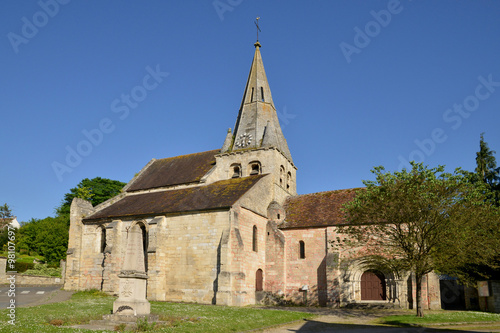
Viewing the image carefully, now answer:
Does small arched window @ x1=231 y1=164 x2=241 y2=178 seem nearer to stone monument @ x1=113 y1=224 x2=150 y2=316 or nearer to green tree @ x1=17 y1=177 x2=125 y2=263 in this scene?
stone monument @ x1=113 y1=224 x2=150 y2=316

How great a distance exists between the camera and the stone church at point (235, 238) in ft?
84.8

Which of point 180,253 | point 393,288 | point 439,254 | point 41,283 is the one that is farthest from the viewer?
point 41,283

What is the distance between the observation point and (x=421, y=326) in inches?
637

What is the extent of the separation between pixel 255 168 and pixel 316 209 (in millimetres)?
6674

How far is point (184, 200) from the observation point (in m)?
29.8

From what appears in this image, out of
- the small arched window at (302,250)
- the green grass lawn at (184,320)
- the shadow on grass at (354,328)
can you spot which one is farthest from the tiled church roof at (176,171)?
the shadow on grass at (354,328)

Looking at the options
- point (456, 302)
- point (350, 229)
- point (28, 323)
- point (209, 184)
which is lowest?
point (456, 302)

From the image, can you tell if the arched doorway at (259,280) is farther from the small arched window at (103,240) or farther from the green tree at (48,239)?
the green tree at (48,239)

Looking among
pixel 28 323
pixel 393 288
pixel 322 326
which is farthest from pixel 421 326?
pixel 28 323

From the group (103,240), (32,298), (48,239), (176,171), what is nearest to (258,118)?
(176,171)

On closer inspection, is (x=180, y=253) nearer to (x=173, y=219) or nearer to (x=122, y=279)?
(x=173, y=219)

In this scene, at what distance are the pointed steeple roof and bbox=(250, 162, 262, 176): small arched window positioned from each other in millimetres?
1543

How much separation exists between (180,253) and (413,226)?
1525 cm

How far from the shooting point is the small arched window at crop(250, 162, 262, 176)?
110 ft
